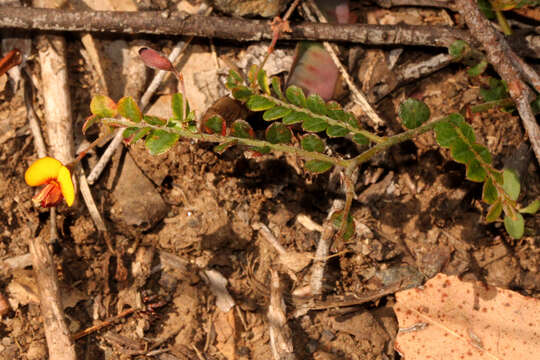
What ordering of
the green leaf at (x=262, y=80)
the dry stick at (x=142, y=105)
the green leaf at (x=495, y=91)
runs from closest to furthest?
1. the green leaf at (x=262, y=80)
2. the dry stick at (x=142, y=105)
3. the green leaf at (x=495, y=91)

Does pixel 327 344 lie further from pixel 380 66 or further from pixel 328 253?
pixel 380 66

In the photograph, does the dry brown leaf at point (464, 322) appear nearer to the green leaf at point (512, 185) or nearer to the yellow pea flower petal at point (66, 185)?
the green leaf at point (512, 185)

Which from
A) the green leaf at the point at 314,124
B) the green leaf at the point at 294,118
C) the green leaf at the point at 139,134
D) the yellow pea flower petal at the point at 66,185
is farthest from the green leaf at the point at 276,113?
the yellow pea flower petal at the point at 66,185

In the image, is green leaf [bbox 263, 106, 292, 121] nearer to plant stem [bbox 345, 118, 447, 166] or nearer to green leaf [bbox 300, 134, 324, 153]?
green leaf [bbox 300, 134, 324, 153]

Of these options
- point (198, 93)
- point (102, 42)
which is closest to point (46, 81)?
point (102, 42)

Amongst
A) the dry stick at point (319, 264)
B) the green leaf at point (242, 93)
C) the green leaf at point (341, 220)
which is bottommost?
the dry stick at point (319, 264)

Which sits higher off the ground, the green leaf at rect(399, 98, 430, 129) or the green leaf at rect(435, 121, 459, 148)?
the green leaf at rect(399, 98, 430, 129)

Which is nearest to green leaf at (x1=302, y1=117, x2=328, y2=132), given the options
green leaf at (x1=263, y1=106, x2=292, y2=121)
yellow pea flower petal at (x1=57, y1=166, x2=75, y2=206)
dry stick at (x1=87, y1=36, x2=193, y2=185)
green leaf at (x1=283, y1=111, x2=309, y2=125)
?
green leaf at (x1=283, y1=111, x2=309, y2=125)

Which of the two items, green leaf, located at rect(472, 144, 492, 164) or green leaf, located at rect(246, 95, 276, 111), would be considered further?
green leaf, located at rect(246, 95, 276, 111)
